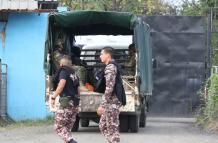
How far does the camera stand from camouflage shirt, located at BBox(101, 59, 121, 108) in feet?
44.3

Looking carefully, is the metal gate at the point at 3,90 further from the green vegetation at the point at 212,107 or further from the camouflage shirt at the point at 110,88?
the camouflage shirt at the point at 110,88

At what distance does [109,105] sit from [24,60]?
9.72 m

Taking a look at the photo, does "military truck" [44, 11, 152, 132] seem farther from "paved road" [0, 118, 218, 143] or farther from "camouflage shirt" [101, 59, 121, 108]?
"camouflage shirt" [101, 59, 121, 108]

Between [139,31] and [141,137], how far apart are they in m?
2.78

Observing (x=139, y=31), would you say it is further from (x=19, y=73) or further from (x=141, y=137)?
(x=19, y=73)

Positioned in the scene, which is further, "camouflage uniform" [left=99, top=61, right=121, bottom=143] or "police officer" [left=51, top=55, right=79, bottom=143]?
"police officer" [left=51, top=55, right=79, bottom=143]

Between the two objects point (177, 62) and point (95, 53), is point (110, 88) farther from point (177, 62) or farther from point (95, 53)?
point (177, 62)

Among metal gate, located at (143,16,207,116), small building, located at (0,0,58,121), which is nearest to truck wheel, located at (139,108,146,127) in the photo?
metal gate, located at (143,16,207,116)

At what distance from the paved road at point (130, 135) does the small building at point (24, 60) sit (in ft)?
8.01

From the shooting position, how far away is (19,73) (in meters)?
23.0

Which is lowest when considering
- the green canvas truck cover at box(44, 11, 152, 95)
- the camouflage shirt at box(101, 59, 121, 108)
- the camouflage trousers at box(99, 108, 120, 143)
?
the camouflage trousers at box(99, 108, 120, 143)

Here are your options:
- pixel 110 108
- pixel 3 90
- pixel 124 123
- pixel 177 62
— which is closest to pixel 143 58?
pixel 124 123

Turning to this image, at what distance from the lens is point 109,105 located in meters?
13.7

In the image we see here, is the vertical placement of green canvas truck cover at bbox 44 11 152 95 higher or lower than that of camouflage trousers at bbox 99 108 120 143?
higher
